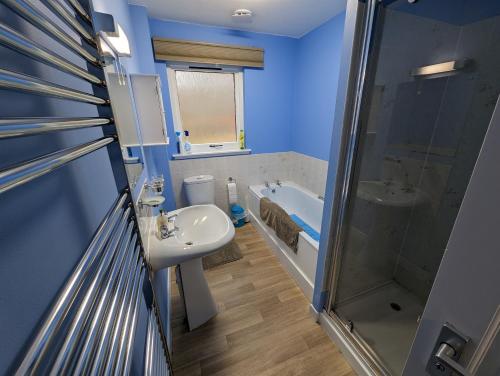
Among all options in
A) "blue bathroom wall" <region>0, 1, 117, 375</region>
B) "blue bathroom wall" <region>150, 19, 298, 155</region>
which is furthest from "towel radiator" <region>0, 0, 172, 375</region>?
"blue bathroom wall" <region>150, 19, 298, 155</region>

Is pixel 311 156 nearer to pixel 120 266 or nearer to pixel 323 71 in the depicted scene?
pixel 323 71

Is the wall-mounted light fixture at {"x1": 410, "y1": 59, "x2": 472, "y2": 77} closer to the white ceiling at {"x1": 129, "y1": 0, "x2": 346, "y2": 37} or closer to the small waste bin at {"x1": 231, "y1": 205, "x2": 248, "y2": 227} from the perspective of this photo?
the white ceiling at {"x1": 129, "y1": 0, "x2": 346, "y2": 37}

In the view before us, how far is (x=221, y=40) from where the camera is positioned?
2289 mm

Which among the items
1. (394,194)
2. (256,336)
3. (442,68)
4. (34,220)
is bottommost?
(256,336)

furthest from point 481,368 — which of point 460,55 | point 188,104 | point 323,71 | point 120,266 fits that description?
point 188,104

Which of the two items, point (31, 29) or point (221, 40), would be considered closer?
point (31, 29)

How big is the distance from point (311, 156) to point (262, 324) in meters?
2.01

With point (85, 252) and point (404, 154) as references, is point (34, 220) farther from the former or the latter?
point (404, 154)

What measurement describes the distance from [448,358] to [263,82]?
281 centimetres

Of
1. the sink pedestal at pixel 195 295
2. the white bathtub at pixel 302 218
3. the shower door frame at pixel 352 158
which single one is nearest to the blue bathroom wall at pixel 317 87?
the white bathtub at pixel 302 218

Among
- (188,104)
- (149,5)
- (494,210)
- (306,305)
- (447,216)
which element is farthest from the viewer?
(188,104)

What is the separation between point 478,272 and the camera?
403 millimetres

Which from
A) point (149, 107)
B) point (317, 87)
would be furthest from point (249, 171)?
point (149, 107)

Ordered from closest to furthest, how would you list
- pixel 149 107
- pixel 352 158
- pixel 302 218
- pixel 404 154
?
1. pixel 352 158
2. pixel 404 154
3. pixel 149 107
4. pixel 302 218
